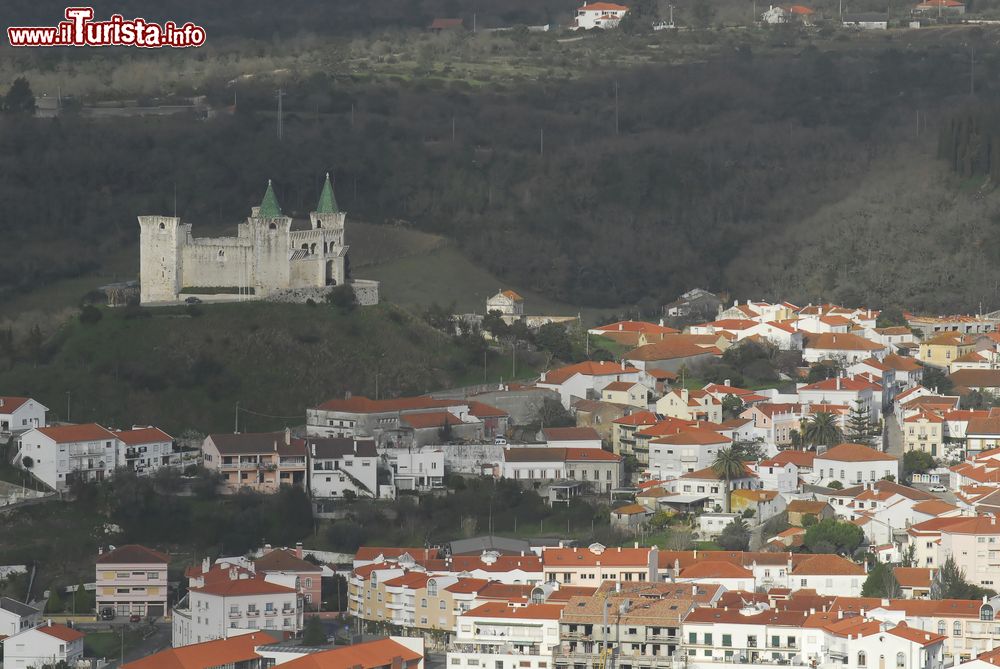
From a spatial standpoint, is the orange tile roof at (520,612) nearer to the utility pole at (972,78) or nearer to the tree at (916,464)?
the tree at (916,464)

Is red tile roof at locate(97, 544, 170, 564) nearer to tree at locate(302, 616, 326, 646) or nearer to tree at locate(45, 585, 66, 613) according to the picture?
tree at locate(45, 585, 66, 613)

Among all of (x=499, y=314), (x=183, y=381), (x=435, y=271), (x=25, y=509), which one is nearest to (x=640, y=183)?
(x=435, y=271)

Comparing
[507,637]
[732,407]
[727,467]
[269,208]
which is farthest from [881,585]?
[269,208]

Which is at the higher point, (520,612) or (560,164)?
(560,164)

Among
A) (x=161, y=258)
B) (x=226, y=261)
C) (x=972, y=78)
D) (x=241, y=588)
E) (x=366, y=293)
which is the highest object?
(x=972, y=78)

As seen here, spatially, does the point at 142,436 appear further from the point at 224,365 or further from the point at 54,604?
the point at 54,604

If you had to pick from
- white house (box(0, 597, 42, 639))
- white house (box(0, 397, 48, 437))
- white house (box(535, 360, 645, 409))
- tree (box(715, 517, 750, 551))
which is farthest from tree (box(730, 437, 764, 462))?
white house (box(0, 597, 42, 639))

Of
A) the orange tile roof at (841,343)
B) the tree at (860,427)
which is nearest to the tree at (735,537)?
the tree at (860,427)
